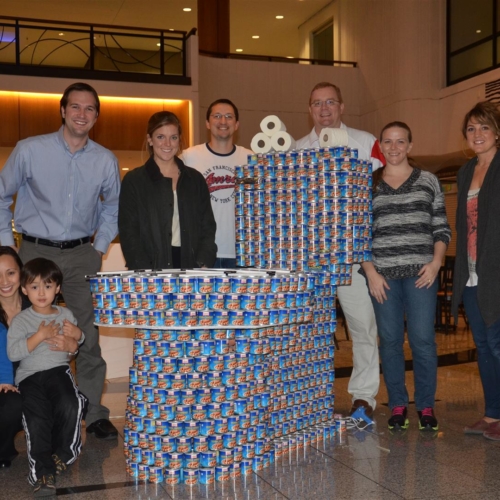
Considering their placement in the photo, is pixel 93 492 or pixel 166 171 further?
pixel 166 171

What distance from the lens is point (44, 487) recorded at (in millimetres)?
3348

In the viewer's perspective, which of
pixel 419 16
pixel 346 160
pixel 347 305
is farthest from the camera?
pixel 419 16

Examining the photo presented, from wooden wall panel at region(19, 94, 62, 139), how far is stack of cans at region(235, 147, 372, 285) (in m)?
9.86

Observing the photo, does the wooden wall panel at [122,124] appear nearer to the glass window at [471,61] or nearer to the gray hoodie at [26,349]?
the glass window at [471,61]

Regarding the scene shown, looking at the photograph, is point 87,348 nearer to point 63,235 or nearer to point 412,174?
point 63,235

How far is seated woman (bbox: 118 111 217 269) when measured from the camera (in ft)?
13.6

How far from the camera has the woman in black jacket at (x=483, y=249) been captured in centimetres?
418

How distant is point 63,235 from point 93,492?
1.64m

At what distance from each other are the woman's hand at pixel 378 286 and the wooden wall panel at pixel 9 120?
10.6m

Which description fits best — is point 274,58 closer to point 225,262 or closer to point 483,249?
point 225,262

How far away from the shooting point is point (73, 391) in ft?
12.4

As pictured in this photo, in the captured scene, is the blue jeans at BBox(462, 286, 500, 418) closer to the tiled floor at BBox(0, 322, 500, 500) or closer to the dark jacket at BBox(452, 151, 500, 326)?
the dark jacket at BBox(452, 151, 500, 326)

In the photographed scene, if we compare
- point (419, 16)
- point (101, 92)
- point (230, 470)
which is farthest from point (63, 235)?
point (419, 16)

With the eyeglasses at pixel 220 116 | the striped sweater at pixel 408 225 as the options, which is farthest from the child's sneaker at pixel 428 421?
the eyeglasses at pixel 220 116
